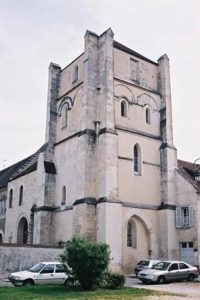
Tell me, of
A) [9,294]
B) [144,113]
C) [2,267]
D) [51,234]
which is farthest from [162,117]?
[9,294]

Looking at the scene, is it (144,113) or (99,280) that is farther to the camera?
(144,113)

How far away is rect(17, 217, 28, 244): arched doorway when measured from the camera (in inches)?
1436

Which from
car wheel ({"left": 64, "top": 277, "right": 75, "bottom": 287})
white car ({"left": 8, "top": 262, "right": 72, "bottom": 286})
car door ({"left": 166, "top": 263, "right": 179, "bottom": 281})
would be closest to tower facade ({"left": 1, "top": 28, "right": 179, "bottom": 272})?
car door ({"left": 166, "top": 263, "right": 179, "bottom": 281})

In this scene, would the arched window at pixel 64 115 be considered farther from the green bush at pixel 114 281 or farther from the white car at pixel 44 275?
the green bush at pixel 114 281

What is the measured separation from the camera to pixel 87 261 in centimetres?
1812

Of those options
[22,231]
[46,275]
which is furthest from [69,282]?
→ [22,231]

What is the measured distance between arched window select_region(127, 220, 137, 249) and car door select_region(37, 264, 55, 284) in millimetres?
10388

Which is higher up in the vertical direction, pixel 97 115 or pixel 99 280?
pixel 97 115

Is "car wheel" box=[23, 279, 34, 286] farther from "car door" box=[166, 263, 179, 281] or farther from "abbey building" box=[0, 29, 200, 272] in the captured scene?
"abbey building" box=[0, 29, 200, 272]

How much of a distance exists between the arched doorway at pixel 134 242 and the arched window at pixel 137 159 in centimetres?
384

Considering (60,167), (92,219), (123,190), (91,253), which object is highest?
(60,167)

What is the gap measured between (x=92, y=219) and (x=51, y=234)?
5.36 m

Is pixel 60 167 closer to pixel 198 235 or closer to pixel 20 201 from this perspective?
pixel 20 201

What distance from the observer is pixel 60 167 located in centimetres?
3284
